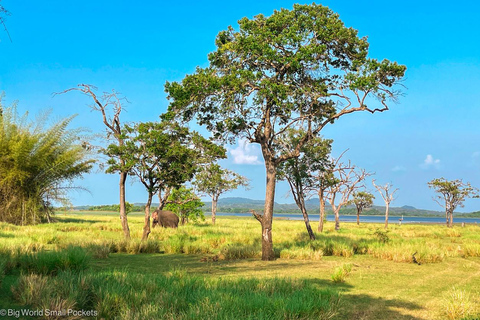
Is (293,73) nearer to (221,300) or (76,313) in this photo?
(221,300)

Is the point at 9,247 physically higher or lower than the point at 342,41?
lower

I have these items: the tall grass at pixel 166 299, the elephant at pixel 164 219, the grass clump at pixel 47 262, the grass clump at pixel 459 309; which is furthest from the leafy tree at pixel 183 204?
the grass clump at pixel 459 309

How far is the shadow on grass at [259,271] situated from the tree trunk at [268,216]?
0.56 meters

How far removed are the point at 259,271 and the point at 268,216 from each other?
387cm

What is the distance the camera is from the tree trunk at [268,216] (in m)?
15.7

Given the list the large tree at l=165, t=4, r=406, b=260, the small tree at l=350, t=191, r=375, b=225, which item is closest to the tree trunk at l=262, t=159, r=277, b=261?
the large tree at l=165, t=4, r=406, b=260

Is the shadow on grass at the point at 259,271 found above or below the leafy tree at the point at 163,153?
below

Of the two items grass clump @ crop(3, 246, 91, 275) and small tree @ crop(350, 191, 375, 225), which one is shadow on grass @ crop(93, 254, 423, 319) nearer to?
grass clump @ crop(3, 246, 91, 275)

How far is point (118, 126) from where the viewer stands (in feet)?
71.4

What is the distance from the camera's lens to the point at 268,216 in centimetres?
1609

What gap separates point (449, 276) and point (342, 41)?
9896 millimetres

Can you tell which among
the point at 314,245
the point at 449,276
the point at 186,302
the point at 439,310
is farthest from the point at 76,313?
the point at 314,245

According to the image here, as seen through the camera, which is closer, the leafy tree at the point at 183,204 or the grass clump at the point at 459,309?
the grass clump at the point at 459,309

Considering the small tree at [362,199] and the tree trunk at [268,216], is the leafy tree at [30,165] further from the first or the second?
the small tree at [362,199]
